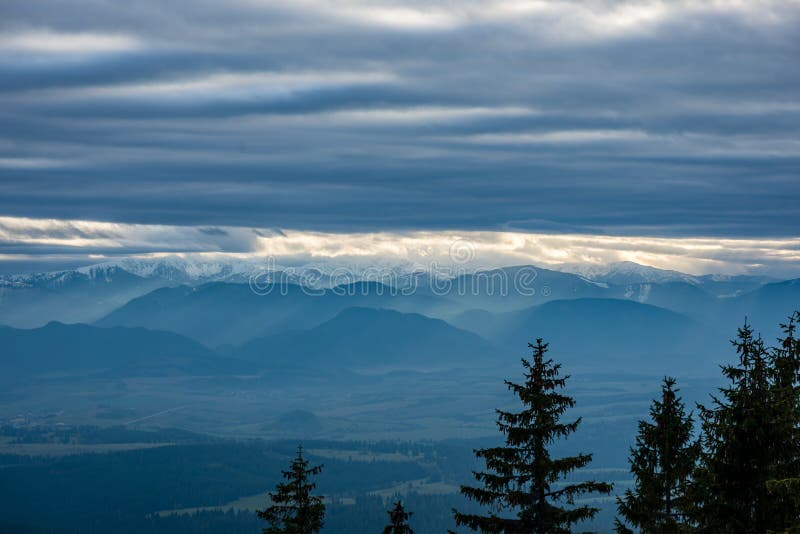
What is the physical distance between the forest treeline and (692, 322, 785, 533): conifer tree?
3 cm

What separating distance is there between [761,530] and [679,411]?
10.4 metres

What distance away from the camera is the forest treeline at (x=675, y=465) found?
88.3 ft

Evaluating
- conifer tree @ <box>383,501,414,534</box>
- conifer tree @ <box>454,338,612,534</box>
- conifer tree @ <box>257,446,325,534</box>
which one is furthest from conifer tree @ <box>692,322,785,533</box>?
conifer tree @ <box>257,446,325,534</box>

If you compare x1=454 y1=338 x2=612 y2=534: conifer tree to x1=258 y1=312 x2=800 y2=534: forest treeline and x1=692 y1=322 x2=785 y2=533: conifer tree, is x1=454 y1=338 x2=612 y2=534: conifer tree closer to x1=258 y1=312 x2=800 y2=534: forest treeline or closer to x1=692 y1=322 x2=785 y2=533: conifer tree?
→ x1=258 y1=312 x2=800 y2=534: forest treeline

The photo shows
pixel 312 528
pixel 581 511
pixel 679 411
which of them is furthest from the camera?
pixel 312 528

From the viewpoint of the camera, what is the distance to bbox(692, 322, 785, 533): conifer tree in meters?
26.9

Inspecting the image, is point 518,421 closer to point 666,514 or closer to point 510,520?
point 510,520

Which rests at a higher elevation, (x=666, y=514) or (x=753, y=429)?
(x=753, y=429)

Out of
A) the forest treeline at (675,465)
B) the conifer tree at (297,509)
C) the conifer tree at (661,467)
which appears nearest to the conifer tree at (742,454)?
the forest treeline at (675,465)

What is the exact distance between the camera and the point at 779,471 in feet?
88.5

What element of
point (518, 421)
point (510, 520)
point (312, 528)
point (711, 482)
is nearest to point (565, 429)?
point (518, 421)

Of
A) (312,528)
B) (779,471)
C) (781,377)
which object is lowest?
(312,528)

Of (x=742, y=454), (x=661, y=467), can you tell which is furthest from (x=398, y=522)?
(x=742, y=454)

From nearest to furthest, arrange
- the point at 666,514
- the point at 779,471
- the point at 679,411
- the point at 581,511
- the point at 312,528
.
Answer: the point at 779,471
the point at 581,511
the point at 666,514
the point at 679,411
the point at 312,528
